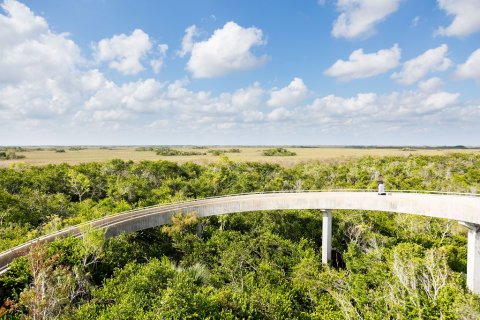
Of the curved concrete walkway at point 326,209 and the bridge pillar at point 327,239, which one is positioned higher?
the curved concrete walkway at point 326,209

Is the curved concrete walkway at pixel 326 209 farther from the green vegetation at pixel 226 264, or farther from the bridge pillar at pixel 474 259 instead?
the green vegetation at pixel 226 264

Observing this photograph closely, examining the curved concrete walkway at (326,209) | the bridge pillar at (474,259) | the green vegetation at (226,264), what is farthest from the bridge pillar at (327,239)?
the bridge pillar at (474,259)

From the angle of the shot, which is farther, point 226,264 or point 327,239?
point 327,239

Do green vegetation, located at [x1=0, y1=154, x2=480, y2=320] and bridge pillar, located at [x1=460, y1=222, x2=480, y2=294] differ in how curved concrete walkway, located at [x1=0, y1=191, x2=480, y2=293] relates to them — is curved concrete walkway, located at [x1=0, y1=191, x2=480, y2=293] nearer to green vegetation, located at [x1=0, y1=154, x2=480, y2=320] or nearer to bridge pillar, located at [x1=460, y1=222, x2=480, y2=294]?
bridge pillar, located at [x1=460, y1=222, x2=480, y2=294]

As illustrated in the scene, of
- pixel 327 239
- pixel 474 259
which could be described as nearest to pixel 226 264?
pixel 327 239

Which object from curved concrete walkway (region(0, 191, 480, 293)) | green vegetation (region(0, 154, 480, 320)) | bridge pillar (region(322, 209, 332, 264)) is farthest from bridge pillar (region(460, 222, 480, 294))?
bridge pillar (region(322, 209, 332, 264))

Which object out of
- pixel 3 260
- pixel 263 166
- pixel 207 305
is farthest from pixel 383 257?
pixel 263 166

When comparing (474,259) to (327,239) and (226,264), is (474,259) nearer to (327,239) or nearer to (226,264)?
(327,239)
